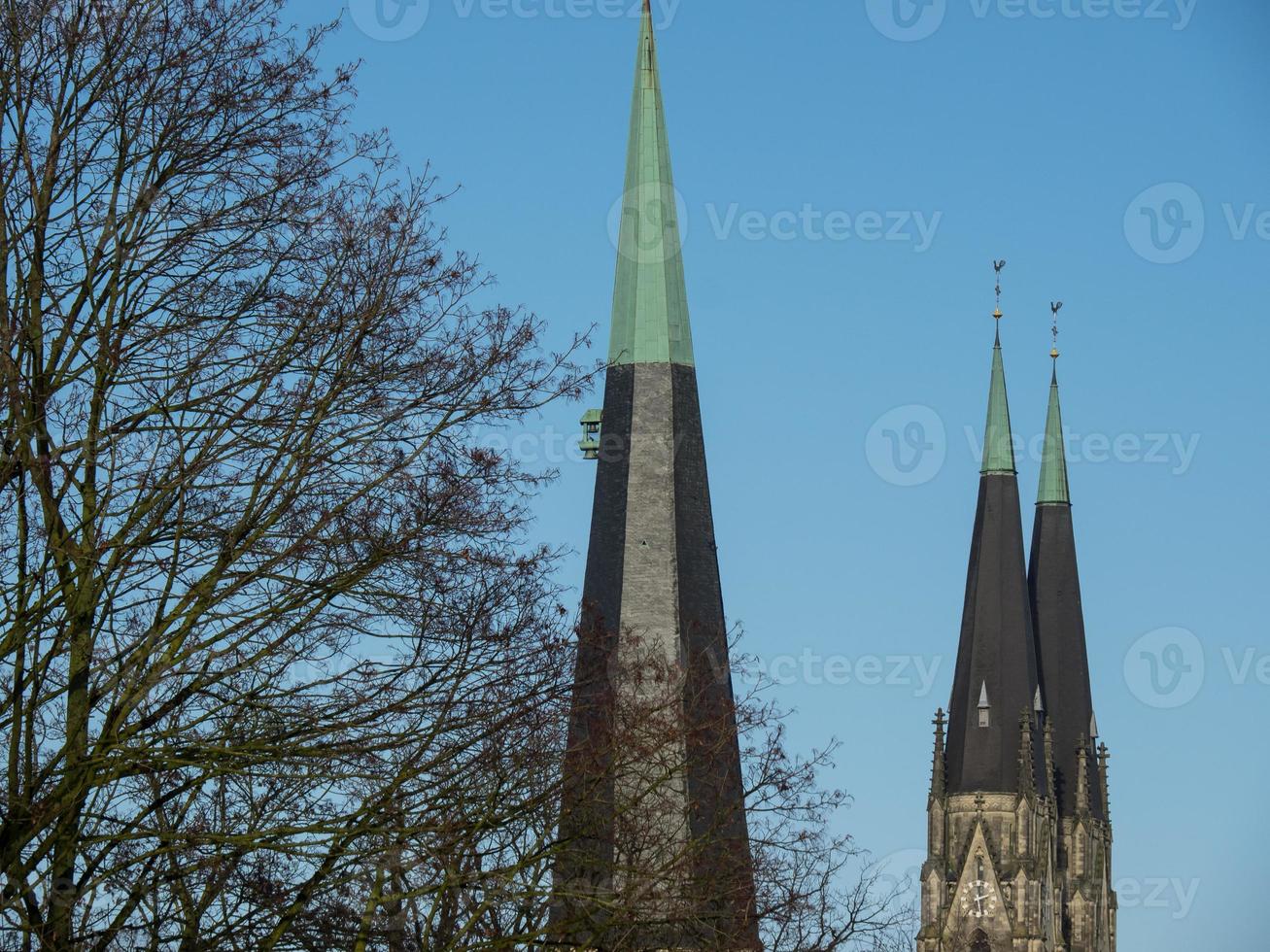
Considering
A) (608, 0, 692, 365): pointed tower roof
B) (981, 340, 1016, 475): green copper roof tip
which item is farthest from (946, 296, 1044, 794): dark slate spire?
(608, 0, 692, 365): pointed tower roof

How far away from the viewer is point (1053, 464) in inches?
→ 3482

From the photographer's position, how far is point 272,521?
17234 millimetres

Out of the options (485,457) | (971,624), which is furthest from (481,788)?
(971,624)

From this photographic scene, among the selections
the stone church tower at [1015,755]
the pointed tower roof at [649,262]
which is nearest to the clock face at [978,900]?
the stone church tower at [1015,755]

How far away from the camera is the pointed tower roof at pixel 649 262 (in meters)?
45.1

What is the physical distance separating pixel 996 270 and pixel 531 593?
74.4 metres

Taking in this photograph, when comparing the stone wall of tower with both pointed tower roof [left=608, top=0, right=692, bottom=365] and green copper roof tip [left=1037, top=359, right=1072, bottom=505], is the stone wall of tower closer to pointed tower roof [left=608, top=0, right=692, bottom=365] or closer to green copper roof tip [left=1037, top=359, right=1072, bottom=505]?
green copper roof tip [left=1037, top=359, right=1072, bottom=505]

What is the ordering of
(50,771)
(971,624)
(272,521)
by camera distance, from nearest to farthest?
(50,771), (272,521), (971,624)

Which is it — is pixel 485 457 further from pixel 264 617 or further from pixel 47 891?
pixel 47 891

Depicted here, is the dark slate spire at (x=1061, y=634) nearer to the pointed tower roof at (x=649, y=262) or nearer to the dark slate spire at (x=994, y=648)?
the dark slate spire at (x=994, y=648)

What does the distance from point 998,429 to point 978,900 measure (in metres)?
15.5

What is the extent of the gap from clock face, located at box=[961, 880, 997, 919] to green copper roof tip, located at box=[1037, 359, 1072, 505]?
42.2ft

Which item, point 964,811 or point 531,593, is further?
point 964,811

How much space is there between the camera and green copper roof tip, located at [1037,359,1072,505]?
87.9 metres
